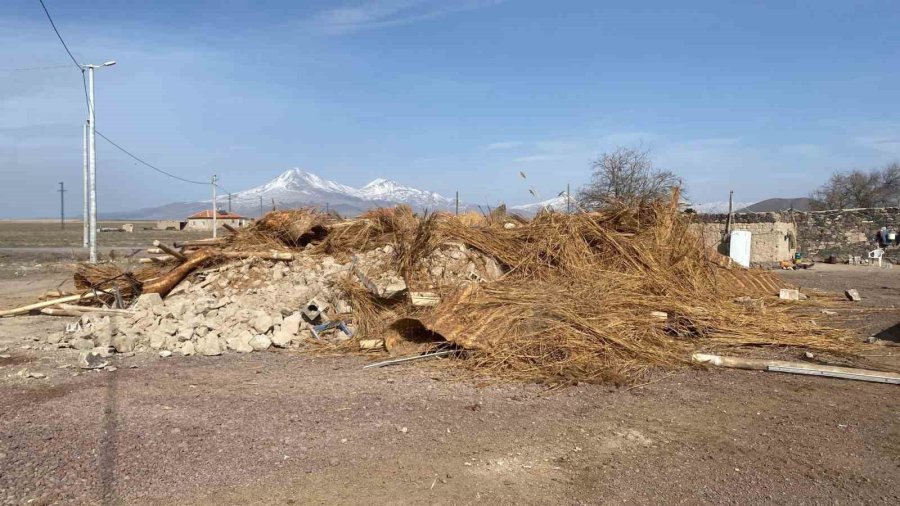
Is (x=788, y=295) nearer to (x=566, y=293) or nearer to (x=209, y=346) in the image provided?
(x=566, y=293)

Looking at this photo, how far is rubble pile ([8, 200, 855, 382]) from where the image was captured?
23.1 feet

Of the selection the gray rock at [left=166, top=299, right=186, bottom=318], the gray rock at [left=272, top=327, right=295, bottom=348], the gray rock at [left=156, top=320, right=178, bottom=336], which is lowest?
the gray rock at [left=272, top=327, right=295, bottom=348]

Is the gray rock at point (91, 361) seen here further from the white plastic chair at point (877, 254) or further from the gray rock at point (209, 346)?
the white plastic chair at point (877, 254)

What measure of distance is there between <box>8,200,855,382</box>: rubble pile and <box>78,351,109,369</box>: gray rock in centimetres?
44

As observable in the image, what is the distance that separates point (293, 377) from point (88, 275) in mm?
6240

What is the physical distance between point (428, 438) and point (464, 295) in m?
3.54

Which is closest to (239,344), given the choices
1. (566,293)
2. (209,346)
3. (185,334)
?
(209,346)

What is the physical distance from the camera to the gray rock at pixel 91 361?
664cm

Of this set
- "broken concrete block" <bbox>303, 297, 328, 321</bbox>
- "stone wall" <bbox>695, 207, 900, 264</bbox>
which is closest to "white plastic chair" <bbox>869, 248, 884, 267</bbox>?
"stone wall" <bbox>695, 207, 900, 264</bbox>

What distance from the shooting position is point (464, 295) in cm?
796

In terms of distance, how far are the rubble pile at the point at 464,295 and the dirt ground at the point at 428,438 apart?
74cm

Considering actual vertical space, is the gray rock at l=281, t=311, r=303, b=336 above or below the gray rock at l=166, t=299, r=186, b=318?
below

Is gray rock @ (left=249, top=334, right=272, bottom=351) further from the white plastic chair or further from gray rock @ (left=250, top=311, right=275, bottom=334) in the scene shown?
the white plastic chair

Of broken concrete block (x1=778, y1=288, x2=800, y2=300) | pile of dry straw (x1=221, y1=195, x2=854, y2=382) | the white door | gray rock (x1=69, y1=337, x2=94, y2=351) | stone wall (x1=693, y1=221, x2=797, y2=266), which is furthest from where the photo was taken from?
stone wall (x1=693, y1=221, x2=797, y2=266)
